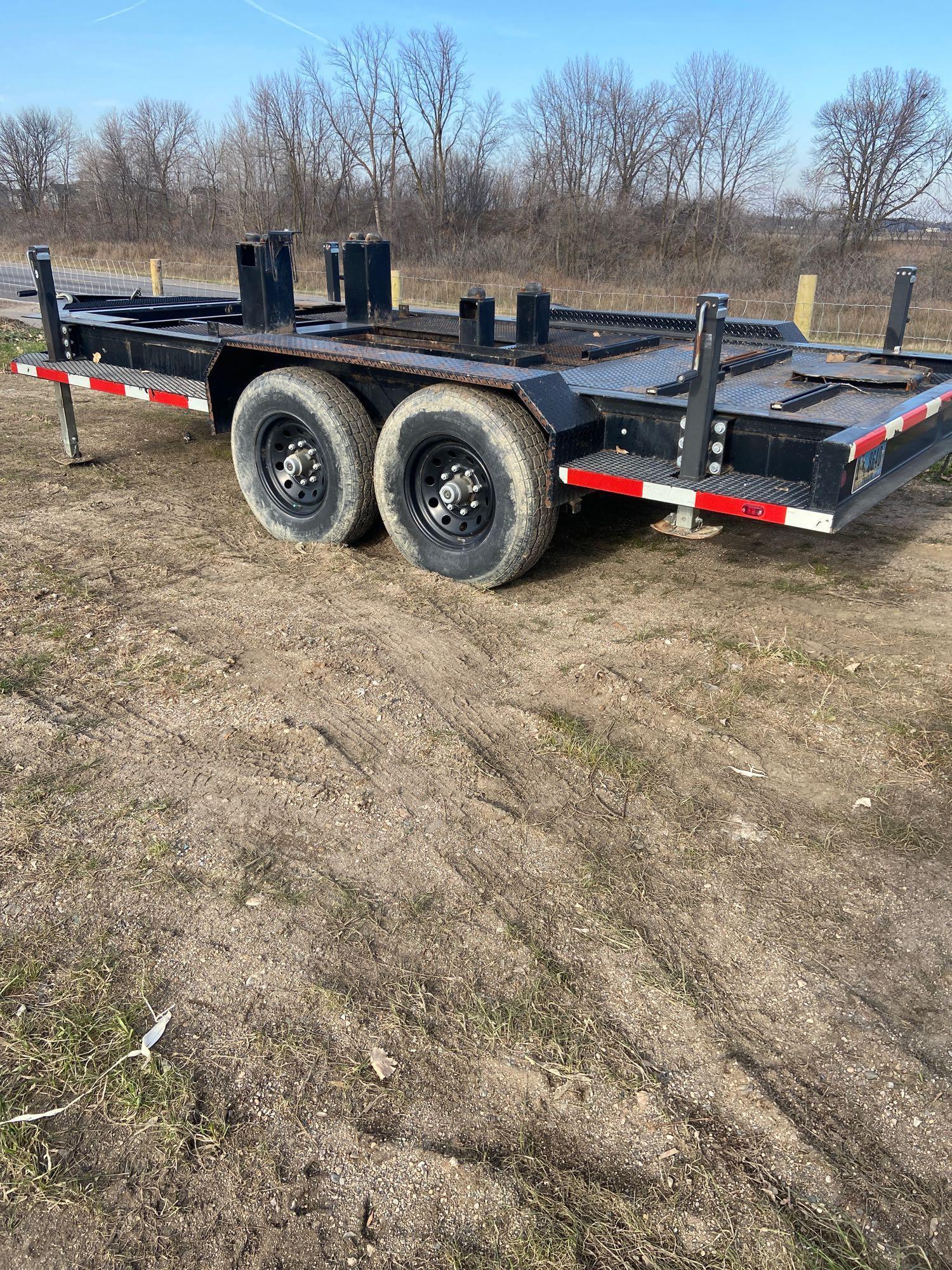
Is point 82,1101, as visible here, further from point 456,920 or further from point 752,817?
point 752,817

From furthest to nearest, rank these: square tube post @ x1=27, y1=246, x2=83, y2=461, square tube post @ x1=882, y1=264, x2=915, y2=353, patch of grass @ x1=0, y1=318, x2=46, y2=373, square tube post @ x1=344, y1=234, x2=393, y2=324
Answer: patch of grass @ x1=0, y1=318, x2=46, y2=373
square tube post @ x1=27, y1=246, x2=83, y2=461
square tube post @ x1=344, y1=234, x2=393, y2=324
square tube post @ x1=882, y1=264, x2=915, y2=353

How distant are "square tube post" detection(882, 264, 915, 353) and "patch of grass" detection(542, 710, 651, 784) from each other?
143 inches

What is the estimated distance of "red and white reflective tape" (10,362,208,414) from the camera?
6.20 m

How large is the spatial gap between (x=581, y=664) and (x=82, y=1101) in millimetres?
2735

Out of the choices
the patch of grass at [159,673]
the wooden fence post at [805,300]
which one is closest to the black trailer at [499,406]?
the patch of grass at [159,673]

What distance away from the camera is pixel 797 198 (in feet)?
96.0

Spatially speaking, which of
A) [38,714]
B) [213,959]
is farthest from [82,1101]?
[38,714]

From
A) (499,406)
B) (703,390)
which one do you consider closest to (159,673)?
(499,406)

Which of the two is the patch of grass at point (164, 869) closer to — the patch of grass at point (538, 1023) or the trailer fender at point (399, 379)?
the patch of grass at point (538, 1023)

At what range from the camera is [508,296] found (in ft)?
64.2

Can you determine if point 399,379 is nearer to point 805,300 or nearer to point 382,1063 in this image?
point 382,1063

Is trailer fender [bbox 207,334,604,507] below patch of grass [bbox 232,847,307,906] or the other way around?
the other way around

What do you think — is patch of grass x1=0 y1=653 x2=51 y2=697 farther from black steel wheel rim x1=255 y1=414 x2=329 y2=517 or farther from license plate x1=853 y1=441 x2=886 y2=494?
license plate x1=853 y1=441 x2=886 y2=494

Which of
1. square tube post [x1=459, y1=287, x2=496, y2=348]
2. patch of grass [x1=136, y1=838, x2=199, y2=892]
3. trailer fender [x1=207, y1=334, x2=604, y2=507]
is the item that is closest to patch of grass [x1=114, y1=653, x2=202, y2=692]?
patch of grass [x1=136, y1=838, x2=199, y2=892]
